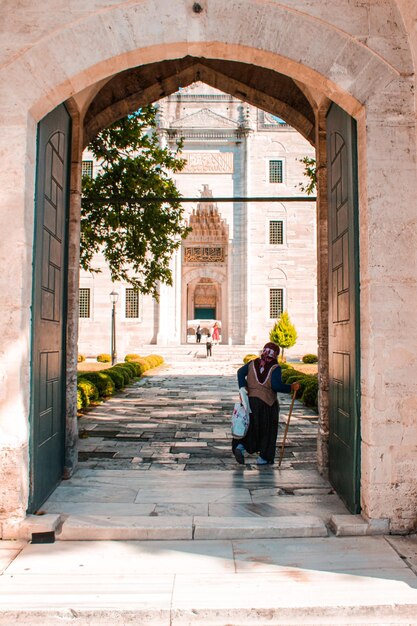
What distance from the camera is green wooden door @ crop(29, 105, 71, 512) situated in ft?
13.7

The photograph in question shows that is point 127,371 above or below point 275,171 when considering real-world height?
below

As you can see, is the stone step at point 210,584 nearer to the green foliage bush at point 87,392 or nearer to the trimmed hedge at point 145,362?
the green foliage bush at point 87,392

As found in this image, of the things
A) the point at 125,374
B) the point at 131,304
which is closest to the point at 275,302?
the point at 131,304

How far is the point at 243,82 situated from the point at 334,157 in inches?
103

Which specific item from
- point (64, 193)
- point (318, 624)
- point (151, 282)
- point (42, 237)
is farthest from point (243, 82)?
point (318, 624)

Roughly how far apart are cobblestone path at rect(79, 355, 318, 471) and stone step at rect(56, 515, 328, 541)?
1.83 meters

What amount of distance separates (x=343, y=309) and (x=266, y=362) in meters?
1.58

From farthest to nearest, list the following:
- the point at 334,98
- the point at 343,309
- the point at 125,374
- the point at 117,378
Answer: the point at 125,374
the point at 117,378
the point at 343,309
the point at 334,98

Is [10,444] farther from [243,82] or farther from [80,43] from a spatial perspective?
[243,82]

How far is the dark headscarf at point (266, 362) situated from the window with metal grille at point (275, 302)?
945 inches

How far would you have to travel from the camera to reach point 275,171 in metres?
30.2

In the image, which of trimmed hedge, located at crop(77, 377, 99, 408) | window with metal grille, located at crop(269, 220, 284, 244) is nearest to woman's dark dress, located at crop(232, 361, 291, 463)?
trimmed hedge, located at crop(77, 377, 99, 408)

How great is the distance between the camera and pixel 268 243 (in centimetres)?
3011

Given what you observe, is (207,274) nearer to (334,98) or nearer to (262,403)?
(262,403)
